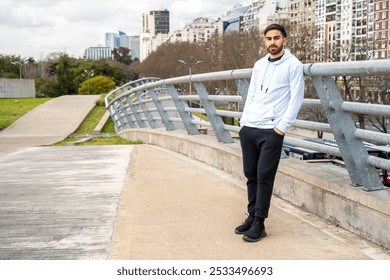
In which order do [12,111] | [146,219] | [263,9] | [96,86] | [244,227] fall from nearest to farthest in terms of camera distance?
[244,227] < [146,219] < [12,111] < [96,86] < [263,9]

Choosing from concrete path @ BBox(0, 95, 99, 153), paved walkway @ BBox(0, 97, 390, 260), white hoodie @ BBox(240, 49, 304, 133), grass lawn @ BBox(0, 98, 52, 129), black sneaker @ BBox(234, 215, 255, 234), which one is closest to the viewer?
paved walkway @ BBox(0, 97, 390, 260)

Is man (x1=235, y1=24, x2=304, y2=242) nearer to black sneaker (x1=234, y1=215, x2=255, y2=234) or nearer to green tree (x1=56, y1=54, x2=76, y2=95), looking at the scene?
black sneaker (x1=234, y1=215, x2=255, y2=234)

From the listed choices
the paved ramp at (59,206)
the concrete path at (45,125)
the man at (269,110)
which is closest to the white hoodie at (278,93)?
the man at (269,110)

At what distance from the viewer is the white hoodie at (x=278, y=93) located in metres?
4.46

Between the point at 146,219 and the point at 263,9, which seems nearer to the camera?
the point at 146,219

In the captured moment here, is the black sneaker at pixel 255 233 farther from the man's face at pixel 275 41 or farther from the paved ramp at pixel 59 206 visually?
the man's face at pixel 275 41

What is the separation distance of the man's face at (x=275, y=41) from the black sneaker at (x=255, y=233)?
121cm

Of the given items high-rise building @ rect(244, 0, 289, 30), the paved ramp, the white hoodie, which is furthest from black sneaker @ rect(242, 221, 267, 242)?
high-rise building @ rect(244, 0, 289, 30)

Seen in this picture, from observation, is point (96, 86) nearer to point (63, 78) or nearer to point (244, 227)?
point (63, 78)

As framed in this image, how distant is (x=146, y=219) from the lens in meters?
5.37

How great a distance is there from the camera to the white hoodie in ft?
14.6

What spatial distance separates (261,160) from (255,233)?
519 millimetres

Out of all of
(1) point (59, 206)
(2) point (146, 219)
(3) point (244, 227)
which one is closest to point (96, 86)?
(1) point (59, 206)

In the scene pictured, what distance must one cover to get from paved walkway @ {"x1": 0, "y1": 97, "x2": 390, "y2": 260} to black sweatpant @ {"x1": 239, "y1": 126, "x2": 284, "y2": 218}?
0.28 metres
